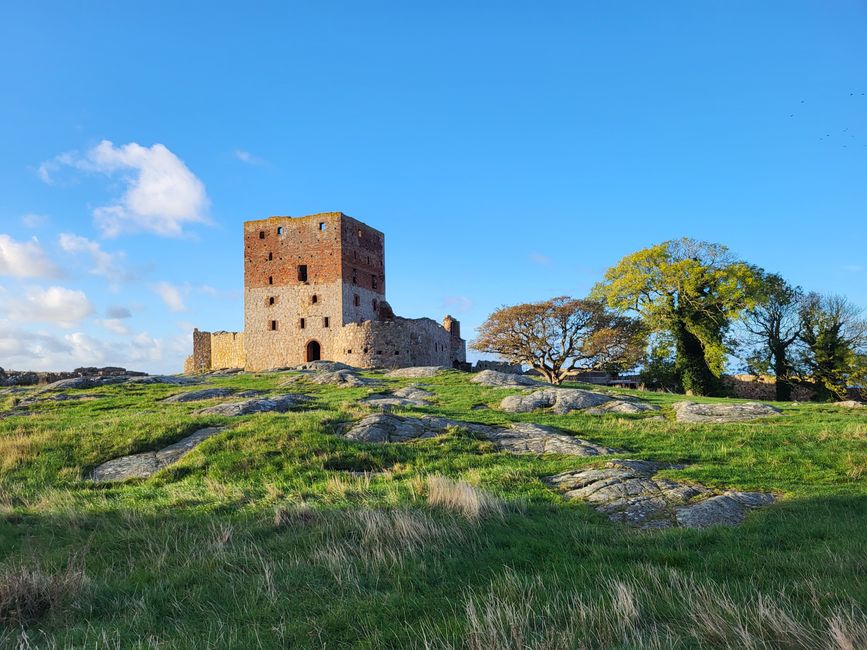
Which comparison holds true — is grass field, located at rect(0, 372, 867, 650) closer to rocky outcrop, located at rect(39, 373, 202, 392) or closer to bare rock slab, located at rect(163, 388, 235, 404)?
bare rock slab, located at rect(163, 388, 235, 404)

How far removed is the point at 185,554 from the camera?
6930mm

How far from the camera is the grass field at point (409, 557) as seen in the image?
178 inches

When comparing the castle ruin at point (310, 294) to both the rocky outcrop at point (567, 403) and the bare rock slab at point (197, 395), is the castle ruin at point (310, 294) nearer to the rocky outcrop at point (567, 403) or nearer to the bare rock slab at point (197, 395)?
the bare rock slab at point (197, 395)

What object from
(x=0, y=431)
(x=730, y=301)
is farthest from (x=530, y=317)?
(x=0, y=431)

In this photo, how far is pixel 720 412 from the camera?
66.8 feet

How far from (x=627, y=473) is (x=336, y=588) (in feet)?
20.9

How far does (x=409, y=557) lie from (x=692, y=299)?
38278 millimetres

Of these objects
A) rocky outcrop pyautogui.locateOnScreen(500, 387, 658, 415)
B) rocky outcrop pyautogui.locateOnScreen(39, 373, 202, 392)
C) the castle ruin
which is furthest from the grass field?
the castle ruin

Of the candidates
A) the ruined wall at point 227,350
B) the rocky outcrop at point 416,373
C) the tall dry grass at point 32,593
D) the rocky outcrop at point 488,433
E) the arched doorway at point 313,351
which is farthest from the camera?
the ruined wall at point 227,350

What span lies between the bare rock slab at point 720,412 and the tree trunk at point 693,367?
17.6m

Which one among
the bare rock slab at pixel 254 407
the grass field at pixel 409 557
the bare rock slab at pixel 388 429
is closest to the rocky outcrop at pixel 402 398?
the bare rock slab at pixel 254 407

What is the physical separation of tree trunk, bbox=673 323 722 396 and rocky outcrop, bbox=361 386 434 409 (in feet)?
70.3

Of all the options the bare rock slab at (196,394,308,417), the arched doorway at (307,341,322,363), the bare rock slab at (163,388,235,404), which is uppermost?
the arched doorway at (307,341,322,363)

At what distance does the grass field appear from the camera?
4.53 m
